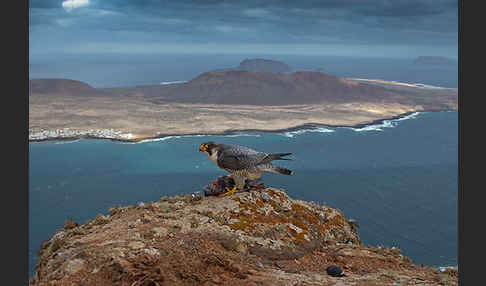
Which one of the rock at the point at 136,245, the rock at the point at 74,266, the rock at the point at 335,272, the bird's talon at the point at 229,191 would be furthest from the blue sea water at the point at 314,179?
the rock at the point at 335,272

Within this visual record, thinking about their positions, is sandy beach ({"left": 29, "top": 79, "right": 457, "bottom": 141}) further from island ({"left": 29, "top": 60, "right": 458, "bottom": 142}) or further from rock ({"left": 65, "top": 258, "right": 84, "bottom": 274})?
rock ({"left": 65, "top": 258, "right": 84, "bottom": 274})

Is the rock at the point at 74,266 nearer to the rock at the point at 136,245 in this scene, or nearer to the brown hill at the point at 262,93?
the rock at the point at 136,245

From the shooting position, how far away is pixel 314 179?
67.3 m

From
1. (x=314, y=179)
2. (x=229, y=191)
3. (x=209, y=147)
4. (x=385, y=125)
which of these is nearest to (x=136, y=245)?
(x=229, y=191)

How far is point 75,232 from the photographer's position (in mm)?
10922

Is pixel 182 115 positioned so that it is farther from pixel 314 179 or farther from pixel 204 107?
pixel 314 179

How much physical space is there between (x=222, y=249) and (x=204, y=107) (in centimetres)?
14130

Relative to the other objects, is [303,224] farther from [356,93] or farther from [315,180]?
[356,93]

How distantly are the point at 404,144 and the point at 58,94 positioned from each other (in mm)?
150004

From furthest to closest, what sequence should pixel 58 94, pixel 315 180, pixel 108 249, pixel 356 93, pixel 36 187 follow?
pixel 356 93, pixel 58 94, pixel 315 180, pixel 36 187, pixel 108 249

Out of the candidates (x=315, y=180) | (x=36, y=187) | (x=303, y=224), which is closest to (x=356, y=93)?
(x=315, y=180)

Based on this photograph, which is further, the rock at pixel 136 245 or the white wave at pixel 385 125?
the white wave at pixel 385 125

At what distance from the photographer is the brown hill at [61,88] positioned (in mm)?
167250

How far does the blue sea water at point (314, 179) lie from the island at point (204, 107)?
10372mm
